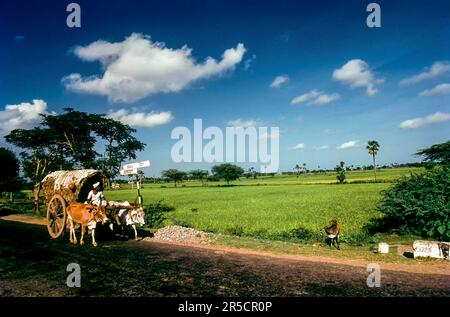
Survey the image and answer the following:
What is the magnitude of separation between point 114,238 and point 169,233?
2.45m

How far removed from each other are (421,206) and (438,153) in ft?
14.6

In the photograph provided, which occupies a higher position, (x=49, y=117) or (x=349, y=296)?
(x=49, y=117)

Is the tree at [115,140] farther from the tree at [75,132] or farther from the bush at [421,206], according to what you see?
the bush at [421,206]

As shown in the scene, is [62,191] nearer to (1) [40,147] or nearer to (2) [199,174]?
(1) [40,147]

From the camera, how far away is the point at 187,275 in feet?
27.1

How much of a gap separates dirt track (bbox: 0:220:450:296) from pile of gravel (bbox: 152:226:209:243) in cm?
204

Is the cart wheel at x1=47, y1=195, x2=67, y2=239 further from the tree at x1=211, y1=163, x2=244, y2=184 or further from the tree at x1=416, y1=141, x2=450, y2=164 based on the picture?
the tree at x1=211, y1=163, x2=244, y2=184

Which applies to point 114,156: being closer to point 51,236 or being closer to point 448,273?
point 51,236

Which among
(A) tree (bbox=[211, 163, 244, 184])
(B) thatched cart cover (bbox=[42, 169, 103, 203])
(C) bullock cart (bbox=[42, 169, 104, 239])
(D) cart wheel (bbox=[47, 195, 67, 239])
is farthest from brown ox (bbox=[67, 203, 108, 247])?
(A) tree (bbox=[211, 163, 244, 184])

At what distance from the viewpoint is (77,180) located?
49.7ft

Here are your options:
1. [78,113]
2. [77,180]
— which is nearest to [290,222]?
[77,180]

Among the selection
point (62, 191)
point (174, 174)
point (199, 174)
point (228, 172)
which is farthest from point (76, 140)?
point (199, 174)

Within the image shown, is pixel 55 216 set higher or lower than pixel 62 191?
lower

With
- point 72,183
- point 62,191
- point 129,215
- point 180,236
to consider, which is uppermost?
point 72,183
